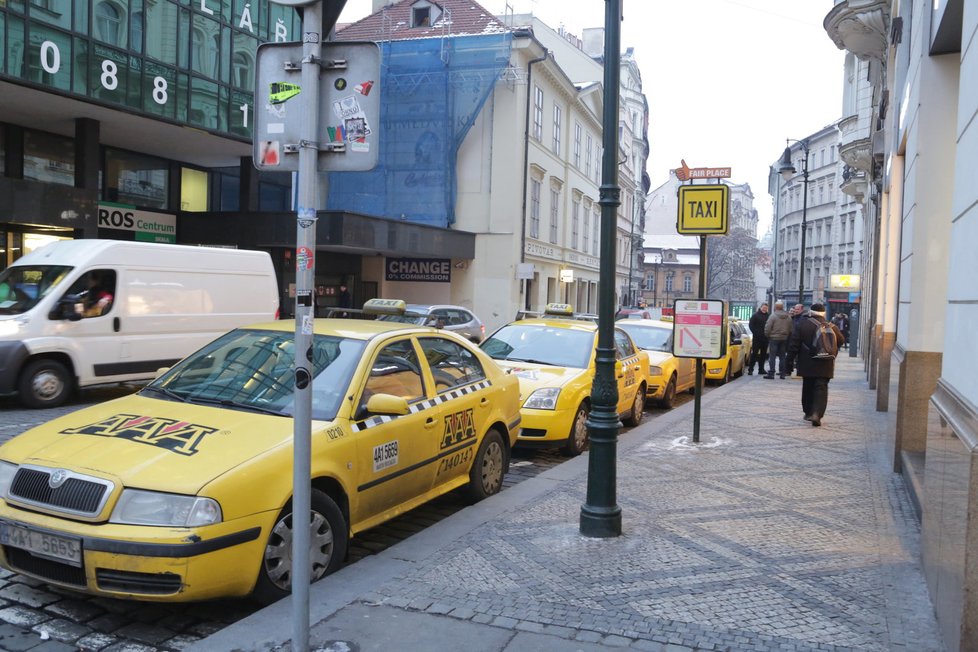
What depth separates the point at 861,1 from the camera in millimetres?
16172

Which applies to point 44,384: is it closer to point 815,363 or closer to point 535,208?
point 815,363

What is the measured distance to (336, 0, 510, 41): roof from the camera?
33.9m

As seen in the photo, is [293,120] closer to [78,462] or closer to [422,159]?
[78,462]

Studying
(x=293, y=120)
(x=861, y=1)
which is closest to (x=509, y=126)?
(x=861, y=1)

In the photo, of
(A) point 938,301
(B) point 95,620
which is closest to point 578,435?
(A) point 938,301

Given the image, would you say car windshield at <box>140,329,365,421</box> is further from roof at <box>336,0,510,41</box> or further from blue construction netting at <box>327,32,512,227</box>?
roof at <box>336,0,510,41</box>

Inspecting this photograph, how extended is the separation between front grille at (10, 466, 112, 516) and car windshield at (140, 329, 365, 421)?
1.12 metres

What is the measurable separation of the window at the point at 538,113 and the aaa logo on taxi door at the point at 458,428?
30120 mm

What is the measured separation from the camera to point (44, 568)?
4.09 metres

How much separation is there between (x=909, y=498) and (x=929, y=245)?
219 centimetres

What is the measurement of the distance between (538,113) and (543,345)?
88.7 feet

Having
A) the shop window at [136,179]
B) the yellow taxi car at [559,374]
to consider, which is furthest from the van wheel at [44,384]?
the shop window at [136,179]

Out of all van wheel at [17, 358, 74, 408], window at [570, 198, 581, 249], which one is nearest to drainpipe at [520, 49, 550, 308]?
window at [570, 198, 581, 249]

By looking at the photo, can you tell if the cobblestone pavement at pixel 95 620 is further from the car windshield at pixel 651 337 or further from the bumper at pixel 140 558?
the car windshield at pixel 651 337
